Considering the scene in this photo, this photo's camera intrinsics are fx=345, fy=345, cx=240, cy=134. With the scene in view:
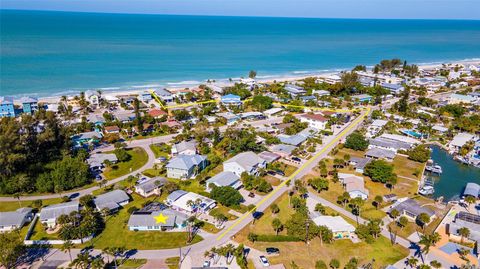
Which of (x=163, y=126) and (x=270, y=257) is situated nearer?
(x=270, y=257)

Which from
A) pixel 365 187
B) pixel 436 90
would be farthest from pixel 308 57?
pixel 365 187

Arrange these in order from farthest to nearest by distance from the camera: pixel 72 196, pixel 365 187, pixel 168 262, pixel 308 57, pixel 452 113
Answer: pixel 308 57
pixel 452 113
pixel 365 187
pixel 72 196
pixel 168 262

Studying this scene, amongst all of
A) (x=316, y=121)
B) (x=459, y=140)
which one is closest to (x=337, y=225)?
(x=316, y=121)

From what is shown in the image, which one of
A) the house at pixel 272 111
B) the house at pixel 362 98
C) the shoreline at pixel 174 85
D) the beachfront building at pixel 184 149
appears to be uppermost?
the shoreline at pixel 174 85

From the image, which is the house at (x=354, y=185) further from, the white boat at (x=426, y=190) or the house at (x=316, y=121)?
the house at (x=316, y=121)

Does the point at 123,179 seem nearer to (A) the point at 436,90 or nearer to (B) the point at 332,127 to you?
(B) the point at 332,127

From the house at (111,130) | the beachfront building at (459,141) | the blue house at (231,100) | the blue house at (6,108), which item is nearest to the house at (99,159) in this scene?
the house at (111,130)

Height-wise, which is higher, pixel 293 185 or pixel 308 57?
pixel 308 57
